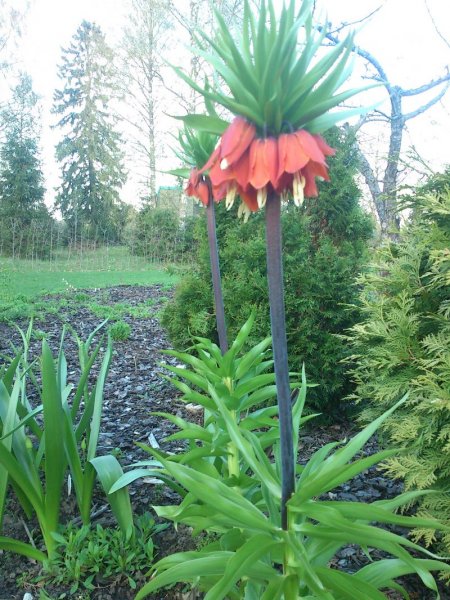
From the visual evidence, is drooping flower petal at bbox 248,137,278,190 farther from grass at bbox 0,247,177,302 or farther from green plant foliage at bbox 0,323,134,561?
grass at bbox 0,247,177,302

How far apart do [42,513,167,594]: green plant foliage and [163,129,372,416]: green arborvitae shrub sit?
1661 millimetres

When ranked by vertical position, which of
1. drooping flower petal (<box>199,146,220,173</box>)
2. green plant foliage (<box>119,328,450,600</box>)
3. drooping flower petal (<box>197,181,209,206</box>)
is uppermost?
drooping flower petal (<box>197,181,209,206</box>)

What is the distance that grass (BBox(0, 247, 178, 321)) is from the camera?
8.95m

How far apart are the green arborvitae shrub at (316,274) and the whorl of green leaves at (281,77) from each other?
231cm

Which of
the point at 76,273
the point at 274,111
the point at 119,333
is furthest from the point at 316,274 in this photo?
the point at 76,273

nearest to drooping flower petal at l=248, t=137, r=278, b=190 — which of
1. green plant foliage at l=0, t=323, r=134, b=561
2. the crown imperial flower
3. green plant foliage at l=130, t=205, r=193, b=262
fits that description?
the crown imperial flower

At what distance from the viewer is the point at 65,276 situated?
47.0 feet

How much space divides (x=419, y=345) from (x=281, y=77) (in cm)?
142

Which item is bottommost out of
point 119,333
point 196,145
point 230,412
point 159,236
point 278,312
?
point 119,333

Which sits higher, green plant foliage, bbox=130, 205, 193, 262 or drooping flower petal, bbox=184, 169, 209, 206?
green plant foliage, bbox=130, 205, 193, 262

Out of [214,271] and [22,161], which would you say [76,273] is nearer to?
[22,161]

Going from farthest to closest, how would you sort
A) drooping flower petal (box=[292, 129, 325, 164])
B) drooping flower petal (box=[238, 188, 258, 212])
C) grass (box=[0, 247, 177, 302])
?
grass (box=[0, 247, 177, 302]) → drooping flower petal (box=[238, 188, 258, 212]) → drooping flower petal (box=[292, 129, 325, 164])

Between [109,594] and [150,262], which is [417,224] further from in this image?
[150,262]

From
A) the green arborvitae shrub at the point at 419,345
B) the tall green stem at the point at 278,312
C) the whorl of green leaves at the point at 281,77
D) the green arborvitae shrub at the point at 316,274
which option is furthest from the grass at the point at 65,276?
the whorl of green leaves at the point at 281,77
